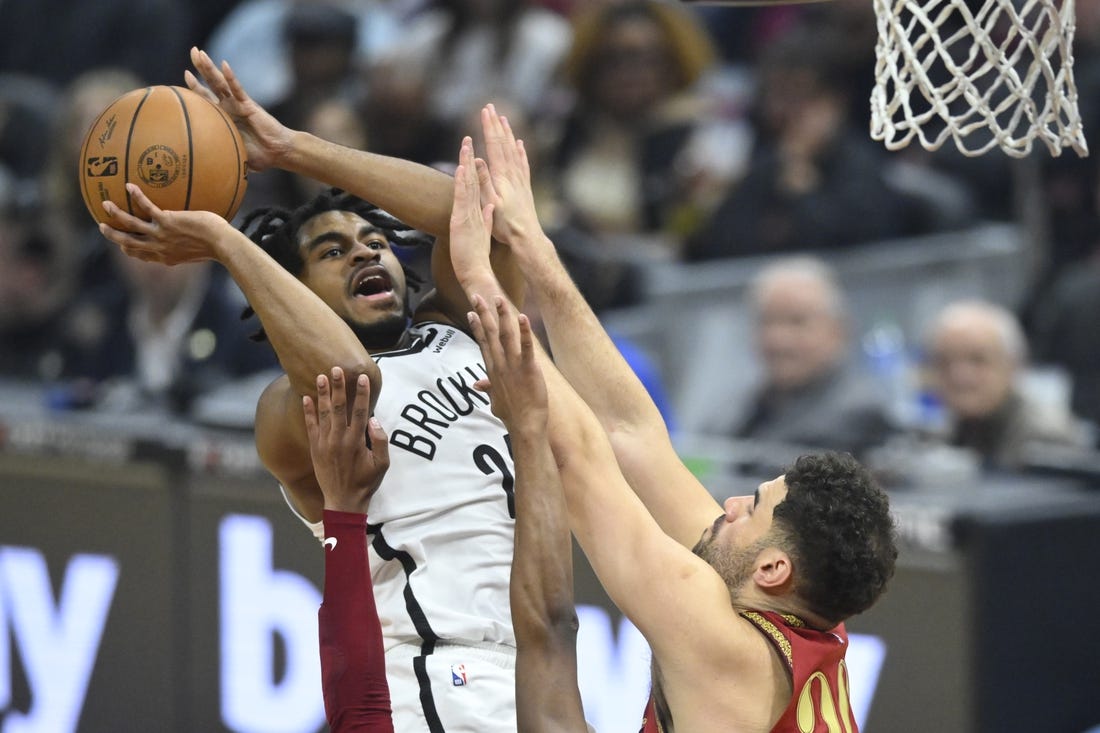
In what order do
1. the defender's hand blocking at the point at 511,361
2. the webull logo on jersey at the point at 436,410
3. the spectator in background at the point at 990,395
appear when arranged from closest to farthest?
1. the defender's hand blocking at the point at 511,361
2. the webull logo on jersey at the point at 436,410
3. the spectator in background at the point at 990,395

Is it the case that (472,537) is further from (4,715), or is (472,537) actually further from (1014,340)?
(4,715)

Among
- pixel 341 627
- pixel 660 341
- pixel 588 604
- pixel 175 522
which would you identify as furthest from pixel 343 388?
pixel 660 341

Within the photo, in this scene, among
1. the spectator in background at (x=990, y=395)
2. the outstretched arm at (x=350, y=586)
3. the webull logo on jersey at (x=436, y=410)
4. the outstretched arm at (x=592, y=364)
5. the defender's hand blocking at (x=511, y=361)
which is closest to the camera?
the defender's hand blocking at (x=511, y=361)

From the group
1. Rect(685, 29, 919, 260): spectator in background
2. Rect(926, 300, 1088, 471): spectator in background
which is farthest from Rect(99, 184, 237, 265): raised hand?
Rect(685, 29, 919, 260): spectator in background

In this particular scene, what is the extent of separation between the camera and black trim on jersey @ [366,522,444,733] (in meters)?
4.06

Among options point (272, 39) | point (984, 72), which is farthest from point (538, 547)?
point (272, 39)

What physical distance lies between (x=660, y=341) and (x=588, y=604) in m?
2.31

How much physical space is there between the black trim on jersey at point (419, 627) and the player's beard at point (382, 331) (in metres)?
0.46

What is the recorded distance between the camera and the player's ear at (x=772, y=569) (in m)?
3.78

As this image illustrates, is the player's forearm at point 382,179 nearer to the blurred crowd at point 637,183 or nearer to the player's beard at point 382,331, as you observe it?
the player's beard at point 382,331

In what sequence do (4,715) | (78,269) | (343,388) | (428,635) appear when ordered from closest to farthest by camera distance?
(343,388)
(428,635)
(4,715)
(78,269)

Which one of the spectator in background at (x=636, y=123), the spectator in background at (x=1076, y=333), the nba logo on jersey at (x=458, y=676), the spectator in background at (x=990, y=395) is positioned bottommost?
the nba logo on jersey at (x=458, y=676)

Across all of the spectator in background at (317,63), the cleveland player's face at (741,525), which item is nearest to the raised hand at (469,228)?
the cleveland player's face at (741,525)

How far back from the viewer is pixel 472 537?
4.16m
